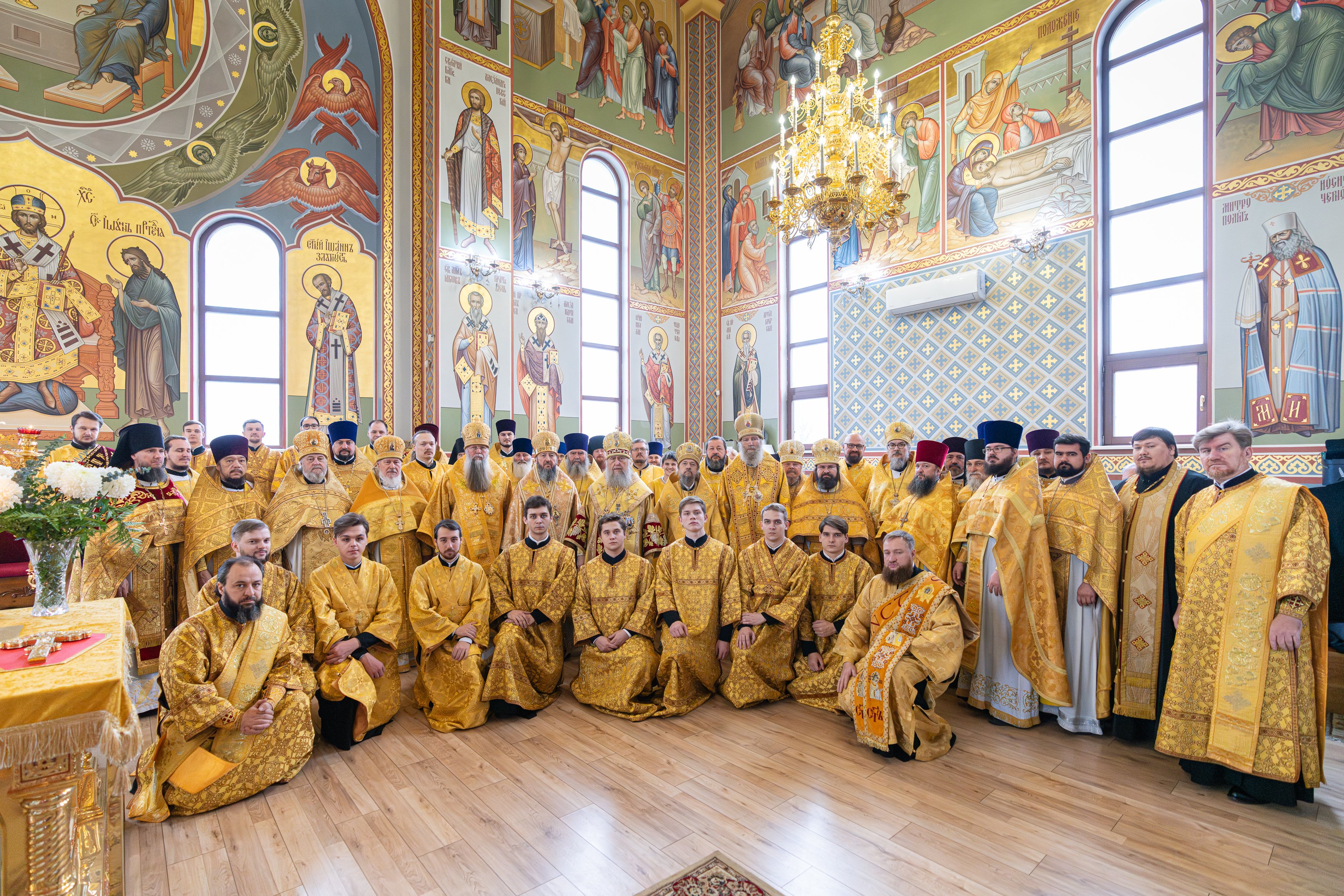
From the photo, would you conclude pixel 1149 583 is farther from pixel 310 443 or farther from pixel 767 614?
pixel 310 443

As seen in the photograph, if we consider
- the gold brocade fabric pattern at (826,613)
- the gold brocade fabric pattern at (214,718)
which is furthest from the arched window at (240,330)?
the gold brocade fabric pattern at (826,613)

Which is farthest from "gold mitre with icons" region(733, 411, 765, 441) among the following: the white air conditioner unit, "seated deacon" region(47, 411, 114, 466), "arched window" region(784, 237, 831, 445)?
"seated deacon" region(47, 411, 114, 466)

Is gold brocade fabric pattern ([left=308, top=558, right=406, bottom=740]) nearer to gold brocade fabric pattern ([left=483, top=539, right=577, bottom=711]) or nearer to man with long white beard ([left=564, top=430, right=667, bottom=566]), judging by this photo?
gold brocade fabric pattern ([left=483, top=539, right=577, bottom=711])

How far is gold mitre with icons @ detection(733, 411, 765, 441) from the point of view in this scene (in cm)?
648

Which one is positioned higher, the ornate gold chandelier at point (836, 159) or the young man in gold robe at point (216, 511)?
the ornate gold chandelier at point (836, 159)

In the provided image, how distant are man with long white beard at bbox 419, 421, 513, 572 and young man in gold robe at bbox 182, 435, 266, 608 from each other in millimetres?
1414

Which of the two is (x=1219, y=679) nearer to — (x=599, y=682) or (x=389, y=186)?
(x=599, y=682)

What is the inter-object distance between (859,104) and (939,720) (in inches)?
225

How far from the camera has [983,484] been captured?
4.94 metres

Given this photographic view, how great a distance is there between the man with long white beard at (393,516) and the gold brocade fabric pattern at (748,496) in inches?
112

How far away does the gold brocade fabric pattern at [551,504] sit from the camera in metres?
6.01

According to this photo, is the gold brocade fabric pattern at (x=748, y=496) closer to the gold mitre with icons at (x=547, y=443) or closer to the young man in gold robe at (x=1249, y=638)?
the gold mitre with icons at (x=547, y=443)

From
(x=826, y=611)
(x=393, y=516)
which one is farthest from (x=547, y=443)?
(x=826, y=611)

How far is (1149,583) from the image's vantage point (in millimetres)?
4277
